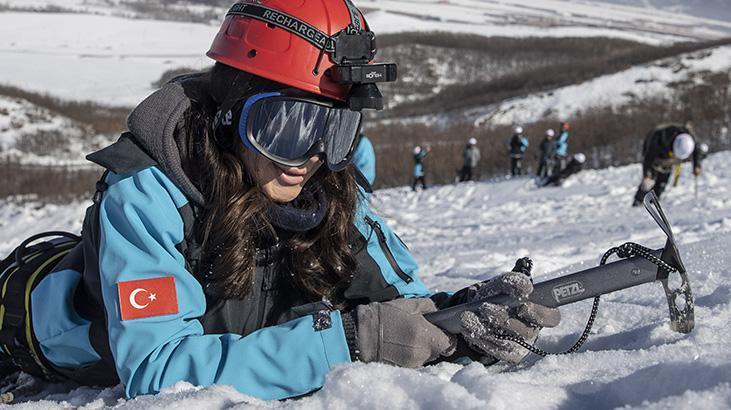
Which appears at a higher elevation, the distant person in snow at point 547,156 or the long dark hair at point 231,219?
the long dark hair at point 231,219

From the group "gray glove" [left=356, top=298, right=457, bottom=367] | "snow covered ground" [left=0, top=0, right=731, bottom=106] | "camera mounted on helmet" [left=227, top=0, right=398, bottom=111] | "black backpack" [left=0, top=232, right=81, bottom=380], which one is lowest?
"black backpack" [left=0, top=232, right=81, bottom=380]

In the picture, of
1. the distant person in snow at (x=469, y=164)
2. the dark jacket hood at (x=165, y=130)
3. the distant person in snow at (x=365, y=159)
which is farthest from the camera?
the distant person in snow at (x=469, y=164)

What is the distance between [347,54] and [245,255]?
0.59 metres

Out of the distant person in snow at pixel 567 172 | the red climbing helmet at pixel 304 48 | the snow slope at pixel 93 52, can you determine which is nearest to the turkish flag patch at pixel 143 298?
the red climbing helmet at pixel 304 48

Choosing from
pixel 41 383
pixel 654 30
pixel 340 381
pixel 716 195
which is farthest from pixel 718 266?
pixel 654 30

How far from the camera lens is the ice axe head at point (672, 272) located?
1.62 m

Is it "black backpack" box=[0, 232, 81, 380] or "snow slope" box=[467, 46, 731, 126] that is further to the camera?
"snow slope" box=[467, 46, 731, 126]

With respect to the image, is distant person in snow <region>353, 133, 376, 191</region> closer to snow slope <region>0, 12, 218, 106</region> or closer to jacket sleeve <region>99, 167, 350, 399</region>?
jacket sleeve <region>99, 167, 350, 399</region>

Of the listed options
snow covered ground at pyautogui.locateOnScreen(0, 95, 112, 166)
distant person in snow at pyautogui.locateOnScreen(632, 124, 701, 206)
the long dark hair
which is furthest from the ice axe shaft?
snow covered ground at pyautogui.locateOnScreen(0, 95, 112, 166)

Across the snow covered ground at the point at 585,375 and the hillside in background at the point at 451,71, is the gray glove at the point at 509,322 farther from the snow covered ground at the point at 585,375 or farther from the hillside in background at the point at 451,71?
the hillside in background at the point at 451,71

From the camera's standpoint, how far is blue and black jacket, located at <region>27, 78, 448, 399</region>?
1.60 meters

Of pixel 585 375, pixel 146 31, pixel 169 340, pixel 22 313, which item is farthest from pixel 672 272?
pixel 146 31

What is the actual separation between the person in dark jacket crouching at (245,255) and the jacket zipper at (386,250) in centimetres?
7

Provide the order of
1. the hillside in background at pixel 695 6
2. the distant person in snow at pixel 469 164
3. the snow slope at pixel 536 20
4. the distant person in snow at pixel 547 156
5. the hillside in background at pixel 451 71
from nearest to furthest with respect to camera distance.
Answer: the distant person in snow at pixel 547 156 → the distant person in snow at pixel 469 164 → the hillside in background at pixel 451 71 → the snow slope at pixel 536 20 → the hillside in background at pixel 695 6
